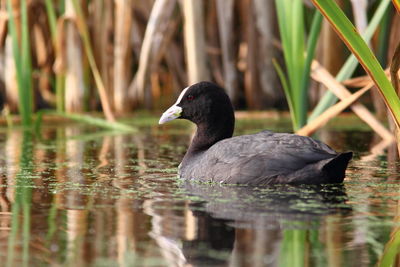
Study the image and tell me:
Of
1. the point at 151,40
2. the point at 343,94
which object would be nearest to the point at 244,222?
the point at 343,94

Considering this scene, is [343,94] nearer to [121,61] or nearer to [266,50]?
[266,50]

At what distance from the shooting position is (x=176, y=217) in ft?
11.7

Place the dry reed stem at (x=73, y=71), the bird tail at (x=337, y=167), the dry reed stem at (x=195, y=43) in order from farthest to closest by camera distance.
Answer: the dry reed stem at (x=73, y=71) → the dry reed stem at (x=195, y=43) → the bird tail at (x=337, y=167)

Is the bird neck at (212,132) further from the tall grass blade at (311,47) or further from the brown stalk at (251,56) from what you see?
the brown stalk at (251,56)

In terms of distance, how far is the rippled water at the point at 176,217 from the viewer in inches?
112

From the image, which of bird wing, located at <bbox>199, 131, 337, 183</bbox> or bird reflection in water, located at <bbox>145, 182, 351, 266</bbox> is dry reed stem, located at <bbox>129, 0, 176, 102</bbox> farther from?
bird reflection in water, located at <bbox>145, 182, 351, 266</bbox>

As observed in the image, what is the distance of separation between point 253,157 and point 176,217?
999 mm

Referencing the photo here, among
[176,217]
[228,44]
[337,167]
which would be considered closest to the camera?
[176,217]

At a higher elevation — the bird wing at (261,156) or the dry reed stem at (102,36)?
the dry reed stem at (102,36)

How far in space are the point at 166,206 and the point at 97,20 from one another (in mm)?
4937

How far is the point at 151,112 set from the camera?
29.1 feet

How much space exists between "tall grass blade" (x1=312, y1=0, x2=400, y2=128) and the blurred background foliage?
329 cm

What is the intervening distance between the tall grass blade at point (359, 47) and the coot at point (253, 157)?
0.34 m

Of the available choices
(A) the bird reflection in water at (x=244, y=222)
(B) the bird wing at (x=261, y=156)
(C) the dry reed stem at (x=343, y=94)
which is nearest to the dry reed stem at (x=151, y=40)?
(C) the dry reed stem at (x=343, y=94)
